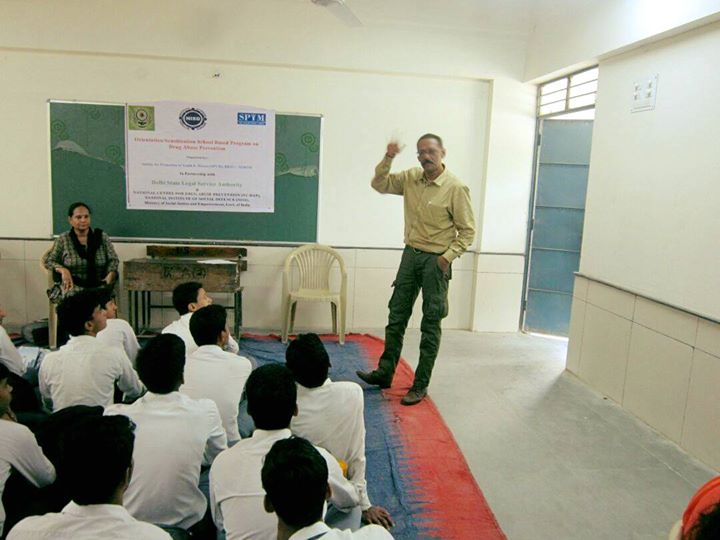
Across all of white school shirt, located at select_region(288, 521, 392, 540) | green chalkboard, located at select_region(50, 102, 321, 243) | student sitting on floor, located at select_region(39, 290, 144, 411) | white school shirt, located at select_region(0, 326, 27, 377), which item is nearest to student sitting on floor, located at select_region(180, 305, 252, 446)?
student sitting on floor, located at select_region(39, 290, 144, 411)

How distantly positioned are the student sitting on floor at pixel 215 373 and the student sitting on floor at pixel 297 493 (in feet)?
3.62

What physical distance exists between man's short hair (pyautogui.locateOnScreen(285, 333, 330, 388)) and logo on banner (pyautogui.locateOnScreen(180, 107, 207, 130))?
3442 mm

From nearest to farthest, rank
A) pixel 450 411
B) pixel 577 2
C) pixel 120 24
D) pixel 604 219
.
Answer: pixel 450 411, pixel 604 219, pixel 577 2, pixel 120 24

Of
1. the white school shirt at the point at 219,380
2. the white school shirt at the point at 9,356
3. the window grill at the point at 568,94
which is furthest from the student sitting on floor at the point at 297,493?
the window grill at the point at 568,94

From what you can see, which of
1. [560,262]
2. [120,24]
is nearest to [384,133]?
[560,262]

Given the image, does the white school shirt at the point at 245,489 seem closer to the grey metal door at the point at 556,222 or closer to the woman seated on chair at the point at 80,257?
the woman seated on chair at the point at 80,257

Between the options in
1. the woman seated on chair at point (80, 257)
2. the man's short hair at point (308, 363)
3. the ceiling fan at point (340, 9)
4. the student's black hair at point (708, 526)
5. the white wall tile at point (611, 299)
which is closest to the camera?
the student's black hair at point (708, 526)

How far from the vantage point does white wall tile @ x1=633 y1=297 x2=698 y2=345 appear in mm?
3076

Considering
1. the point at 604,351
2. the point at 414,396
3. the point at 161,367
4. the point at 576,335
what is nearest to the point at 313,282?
the point at 414,396

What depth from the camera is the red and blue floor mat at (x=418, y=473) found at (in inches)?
89.8

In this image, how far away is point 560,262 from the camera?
538 centimetres

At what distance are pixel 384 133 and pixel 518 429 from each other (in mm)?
2981

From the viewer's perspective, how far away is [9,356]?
267 centimetres

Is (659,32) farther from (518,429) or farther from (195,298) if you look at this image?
(195,298)
